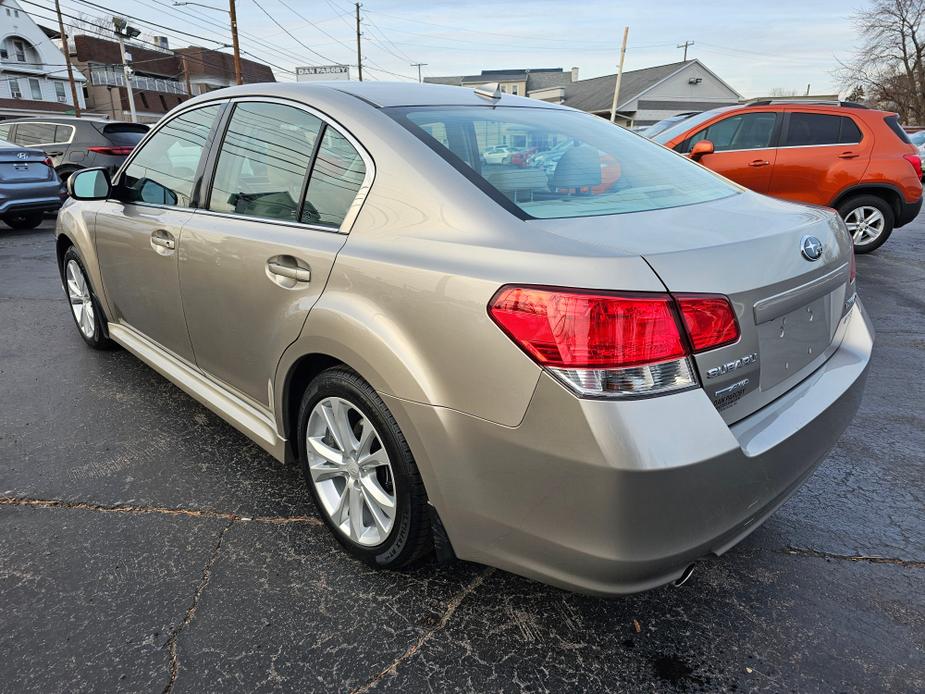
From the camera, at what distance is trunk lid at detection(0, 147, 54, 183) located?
29.6ft

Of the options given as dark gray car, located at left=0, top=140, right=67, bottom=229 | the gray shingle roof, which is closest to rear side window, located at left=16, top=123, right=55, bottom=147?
dark gray car, located at left=0, top=140, right=67, bottom=229

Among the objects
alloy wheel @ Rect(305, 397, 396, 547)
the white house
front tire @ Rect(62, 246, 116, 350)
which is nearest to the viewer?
alloy wheel @ Rect(305, 397, 396, 547)

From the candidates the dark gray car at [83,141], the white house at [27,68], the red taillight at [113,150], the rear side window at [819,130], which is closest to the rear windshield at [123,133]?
the dark gray car at [83,141]

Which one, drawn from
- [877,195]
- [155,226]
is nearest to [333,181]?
[155,226]

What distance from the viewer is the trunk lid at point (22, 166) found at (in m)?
9.01

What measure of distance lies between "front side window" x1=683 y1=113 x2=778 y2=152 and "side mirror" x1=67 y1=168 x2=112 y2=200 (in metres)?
6.79

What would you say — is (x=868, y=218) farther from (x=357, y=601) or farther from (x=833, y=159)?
(x=357, y=601)

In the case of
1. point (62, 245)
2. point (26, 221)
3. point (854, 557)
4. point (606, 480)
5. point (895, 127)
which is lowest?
point (26, 221)

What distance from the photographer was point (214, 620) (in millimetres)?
1938

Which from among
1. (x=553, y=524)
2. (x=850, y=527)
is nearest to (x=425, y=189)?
(x=553, y=524)

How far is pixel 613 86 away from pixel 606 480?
173 ft

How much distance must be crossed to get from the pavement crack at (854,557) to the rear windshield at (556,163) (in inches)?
51.8

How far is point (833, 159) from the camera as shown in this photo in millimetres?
7297

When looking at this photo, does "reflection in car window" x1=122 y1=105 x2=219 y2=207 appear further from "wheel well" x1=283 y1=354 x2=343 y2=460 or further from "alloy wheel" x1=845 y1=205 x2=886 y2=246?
"alloy wheel" x1=845 y1=205 x2=886 y2=246
